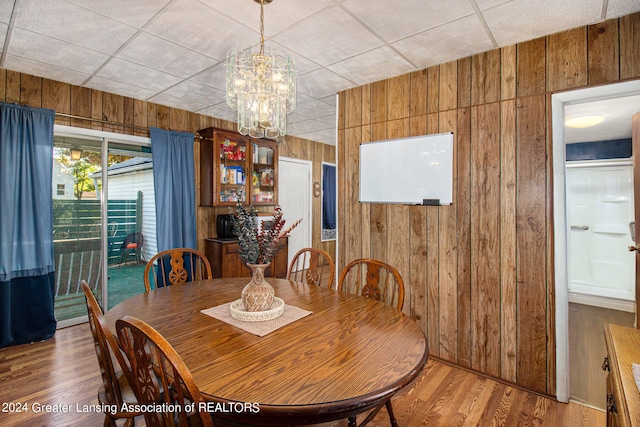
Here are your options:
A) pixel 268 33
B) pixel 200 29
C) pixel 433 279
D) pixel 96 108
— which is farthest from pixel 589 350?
pixel 96 108

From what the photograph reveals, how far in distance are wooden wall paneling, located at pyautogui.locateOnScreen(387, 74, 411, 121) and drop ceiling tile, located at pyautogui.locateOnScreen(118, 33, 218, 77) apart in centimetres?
160

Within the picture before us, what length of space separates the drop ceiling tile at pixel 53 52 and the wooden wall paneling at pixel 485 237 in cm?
311

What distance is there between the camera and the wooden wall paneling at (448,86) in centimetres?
260

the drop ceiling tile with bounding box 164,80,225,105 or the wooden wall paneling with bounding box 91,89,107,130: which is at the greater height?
the drop ceiling tile with bounding box 164,80,225,105

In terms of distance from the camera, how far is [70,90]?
317 centimetres

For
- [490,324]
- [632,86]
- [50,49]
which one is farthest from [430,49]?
[50,49]

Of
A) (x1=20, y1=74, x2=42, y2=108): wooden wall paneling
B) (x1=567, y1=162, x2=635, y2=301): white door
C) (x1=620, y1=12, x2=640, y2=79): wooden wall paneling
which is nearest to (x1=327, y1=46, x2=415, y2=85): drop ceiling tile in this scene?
(x1=620, y1=12, x2=640, y2=79): wooden wall paneling

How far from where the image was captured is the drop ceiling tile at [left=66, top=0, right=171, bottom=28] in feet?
6.11

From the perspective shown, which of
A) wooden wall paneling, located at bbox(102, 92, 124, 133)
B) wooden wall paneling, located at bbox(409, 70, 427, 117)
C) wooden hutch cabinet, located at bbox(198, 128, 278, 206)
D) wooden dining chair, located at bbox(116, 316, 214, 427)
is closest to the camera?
wooden dining chair, located at bbox(116, 316, 214, 427)

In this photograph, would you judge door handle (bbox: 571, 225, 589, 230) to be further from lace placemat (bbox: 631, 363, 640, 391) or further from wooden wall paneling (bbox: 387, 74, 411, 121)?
lace placemat (bbox: 631, 363, 640, 391)

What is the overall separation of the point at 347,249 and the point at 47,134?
313 centimetres

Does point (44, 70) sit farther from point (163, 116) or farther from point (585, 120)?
point (585, 120)

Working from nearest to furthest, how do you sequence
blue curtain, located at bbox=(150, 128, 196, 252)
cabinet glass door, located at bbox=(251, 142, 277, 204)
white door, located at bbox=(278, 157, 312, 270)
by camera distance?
blue curtain, located at bbox=(150, 128, 196, 252)
cabinet glass door, located at bbox=(251, 142, 277, 204)
white door, located at bbox=(278, 157, 312, 270)

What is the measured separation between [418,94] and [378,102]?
0.41 m
